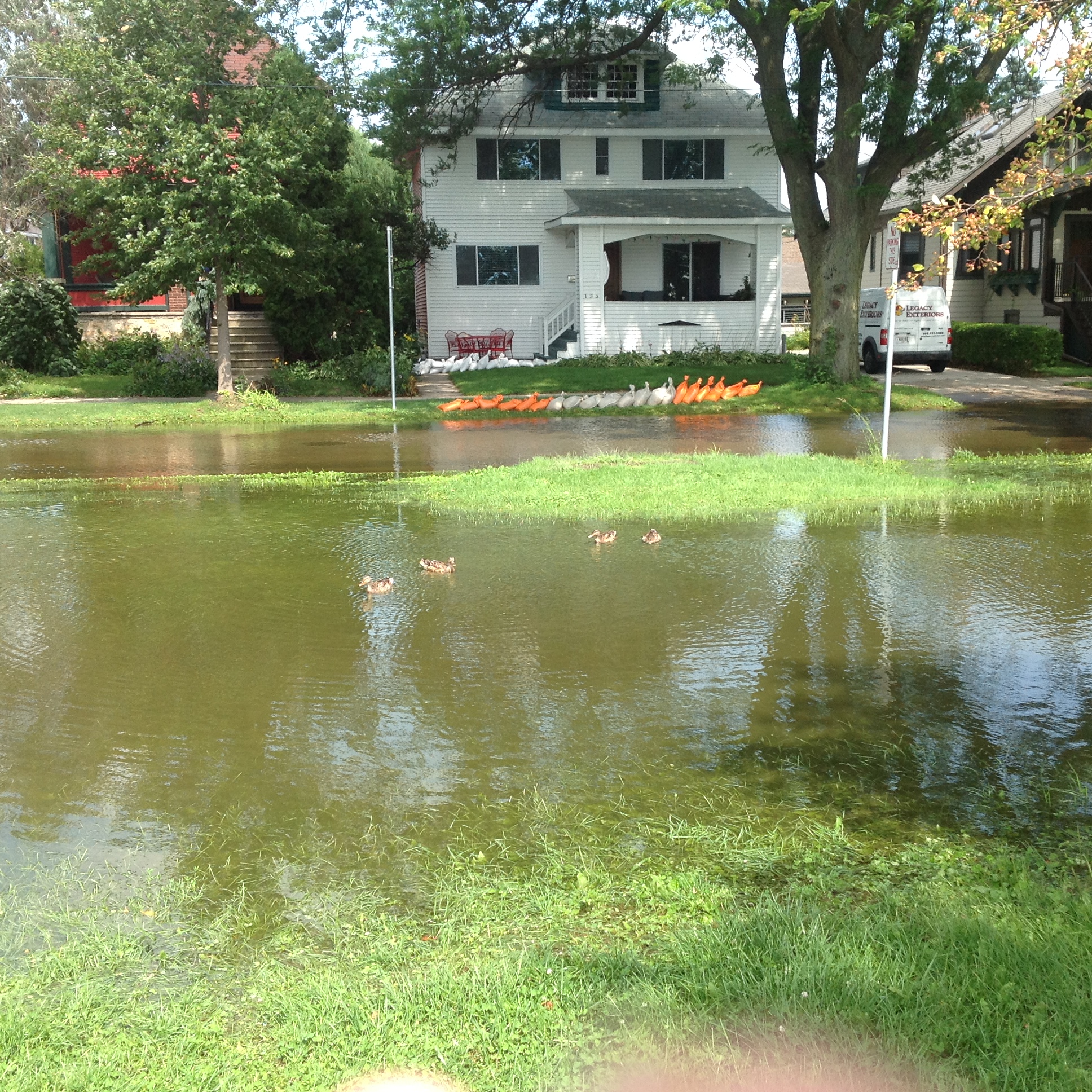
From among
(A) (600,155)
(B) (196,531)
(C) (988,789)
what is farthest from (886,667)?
(A) (600,155)

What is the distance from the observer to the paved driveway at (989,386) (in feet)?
82.0

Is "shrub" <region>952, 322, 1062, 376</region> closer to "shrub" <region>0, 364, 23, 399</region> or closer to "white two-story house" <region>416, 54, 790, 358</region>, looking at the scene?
"white two-story house" <region>416, 54, 790, 358</region>

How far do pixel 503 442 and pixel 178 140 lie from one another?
369 inches

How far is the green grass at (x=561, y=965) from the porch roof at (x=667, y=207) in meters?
28.8

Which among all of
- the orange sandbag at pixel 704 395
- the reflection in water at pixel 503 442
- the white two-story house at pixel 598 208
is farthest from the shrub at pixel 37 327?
the orange sandbag at pixel 704 395

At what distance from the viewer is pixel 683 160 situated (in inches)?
1374

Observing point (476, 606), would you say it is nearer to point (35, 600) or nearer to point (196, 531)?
point (35, 600)

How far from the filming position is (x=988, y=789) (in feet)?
17.5

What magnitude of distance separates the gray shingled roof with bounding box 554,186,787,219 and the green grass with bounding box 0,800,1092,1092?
28.9 m

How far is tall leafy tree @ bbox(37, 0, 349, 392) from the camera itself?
2252 centimetres

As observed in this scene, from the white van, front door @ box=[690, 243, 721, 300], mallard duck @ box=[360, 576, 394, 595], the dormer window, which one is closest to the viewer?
mallard duck @ box=[360, 576, 394, 595]

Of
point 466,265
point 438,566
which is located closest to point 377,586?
point 438,566

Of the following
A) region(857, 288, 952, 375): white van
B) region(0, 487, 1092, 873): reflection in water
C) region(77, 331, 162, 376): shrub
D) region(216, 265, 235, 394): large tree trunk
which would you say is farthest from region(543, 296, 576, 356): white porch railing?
region(0, 487, 1092, 873): reflection in water

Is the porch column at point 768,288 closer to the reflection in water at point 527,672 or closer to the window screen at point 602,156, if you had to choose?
the window screen at point 602,156
